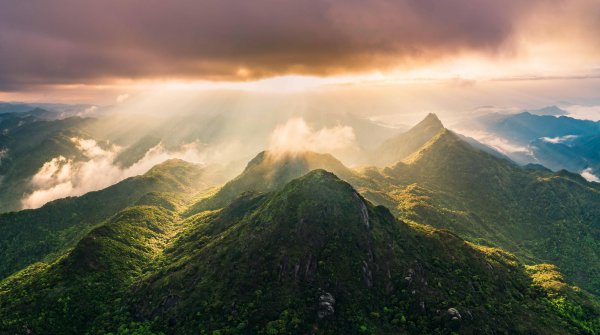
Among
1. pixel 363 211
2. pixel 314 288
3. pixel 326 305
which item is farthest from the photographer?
pixel 363 211

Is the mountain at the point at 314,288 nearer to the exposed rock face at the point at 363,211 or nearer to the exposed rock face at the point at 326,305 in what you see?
the exposed rock face at the point at 326,305

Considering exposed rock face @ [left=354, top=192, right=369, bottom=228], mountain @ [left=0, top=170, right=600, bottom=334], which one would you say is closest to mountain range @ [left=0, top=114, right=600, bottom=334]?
mountain @ [left=0, top=170, right=600, bottom=334]

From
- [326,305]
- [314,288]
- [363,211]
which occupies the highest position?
[363,211]

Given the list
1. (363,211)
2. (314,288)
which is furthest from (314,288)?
(363,211)

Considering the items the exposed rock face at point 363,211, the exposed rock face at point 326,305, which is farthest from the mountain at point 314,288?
the exposed rock face at point 363,211

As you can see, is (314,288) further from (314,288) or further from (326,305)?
(326,305)

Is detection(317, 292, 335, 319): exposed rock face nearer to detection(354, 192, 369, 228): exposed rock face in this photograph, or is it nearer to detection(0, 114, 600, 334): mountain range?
detection(0, 114, 600, 334): mountain range
